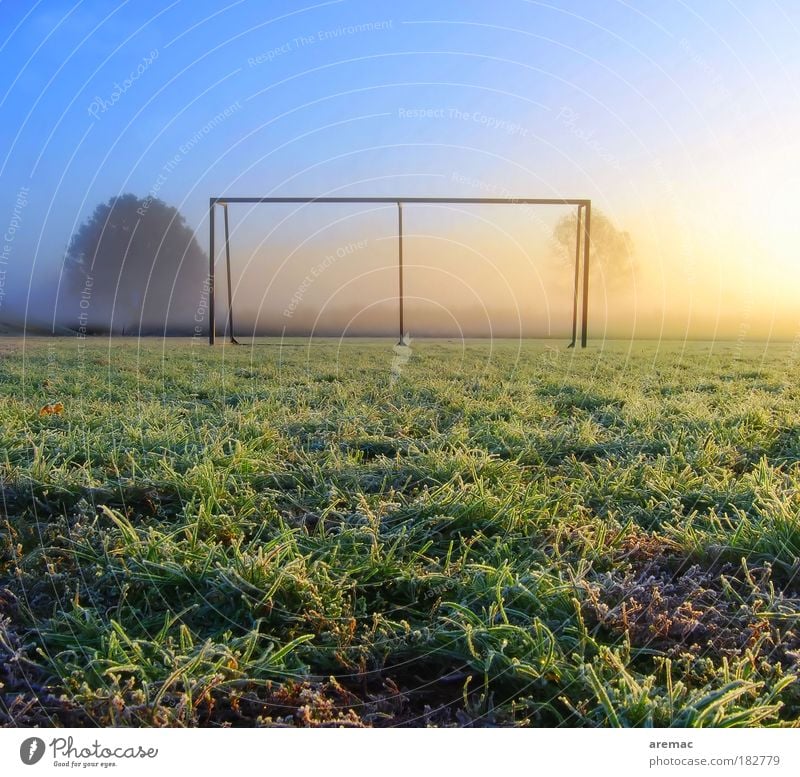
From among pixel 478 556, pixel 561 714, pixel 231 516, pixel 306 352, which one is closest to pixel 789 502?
pixel 478 556

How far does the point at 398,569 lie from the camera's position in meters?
2.66

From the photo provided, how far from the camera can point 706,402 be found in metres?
6.18

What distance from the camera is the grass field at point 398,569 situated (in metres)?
2.01

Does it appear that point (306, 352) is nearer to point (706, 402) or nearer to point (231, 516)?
point (706, 402)

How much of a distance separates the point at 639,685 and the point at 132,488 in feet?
8.43
